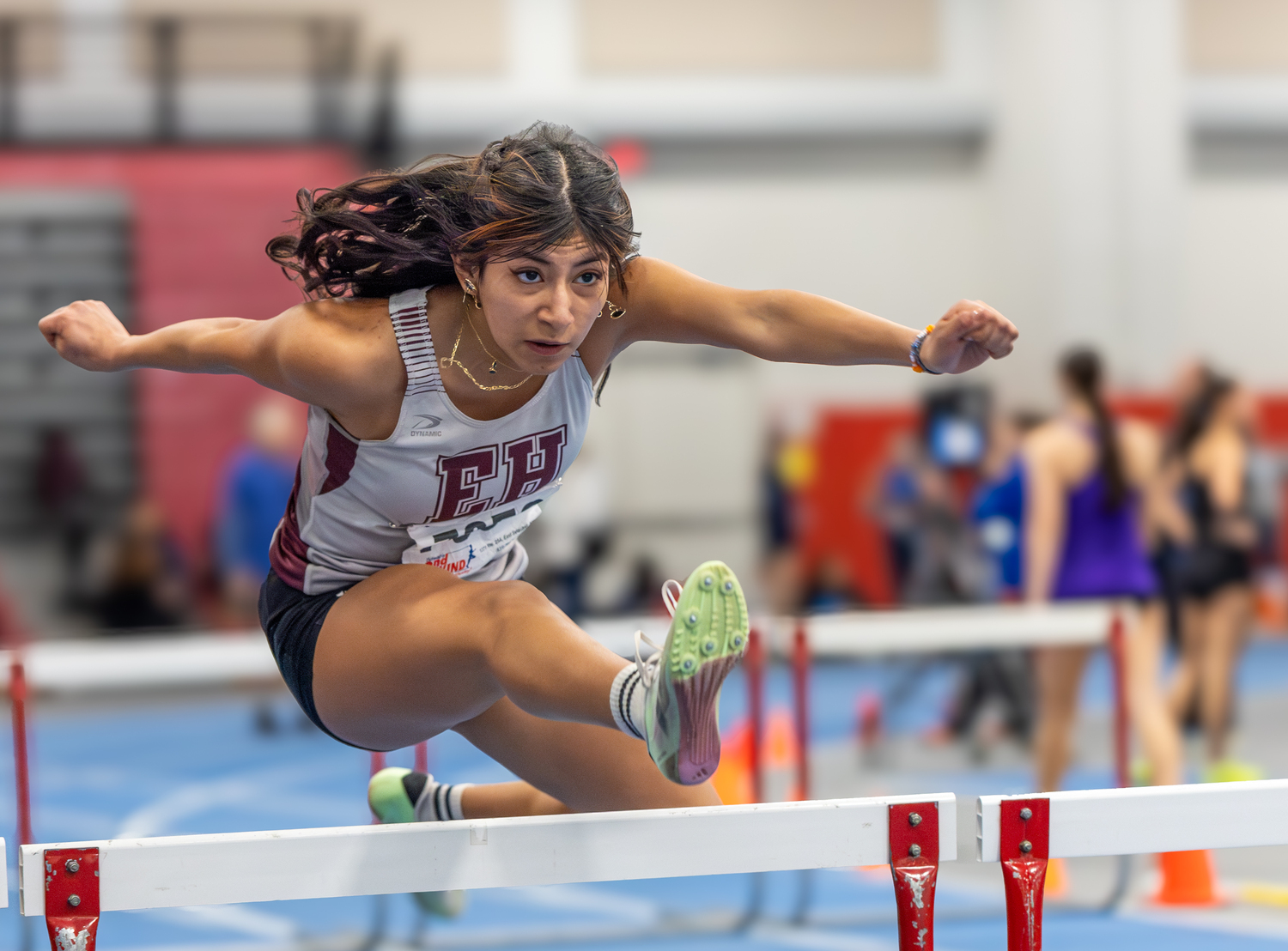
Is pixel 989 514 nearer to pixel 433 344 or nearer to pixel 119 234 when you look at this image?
pixel 433 344

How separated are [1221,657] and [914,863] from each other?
433cm

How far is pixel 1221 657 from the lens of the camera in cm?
596

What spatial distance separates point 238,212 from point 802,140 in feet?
16.2

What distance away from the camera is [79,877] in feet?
6.39

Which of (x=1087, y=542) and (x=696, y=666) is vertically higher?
(x=696, y=666)

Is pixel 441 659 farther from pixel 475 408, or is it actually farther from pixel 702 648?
pixel 702 648

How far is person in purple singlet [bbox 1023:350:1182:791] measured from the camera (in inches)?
187

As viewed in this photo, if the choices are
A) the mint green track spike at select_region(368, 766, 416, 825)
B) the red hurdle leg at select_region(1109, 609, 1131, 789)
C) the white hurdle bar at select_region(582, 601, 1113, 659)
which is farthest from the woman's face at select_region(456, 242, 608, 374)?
the red hurdle leg at select_region(1109, 609, 1131, 789)

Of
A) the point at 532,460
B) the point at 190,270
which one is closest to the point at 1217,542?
the point at 532,460

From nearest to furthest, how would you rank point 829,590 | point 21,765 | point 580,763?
point 580,763, point 21,765, point 829,590

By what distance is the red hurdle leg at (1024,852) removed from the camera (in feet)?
6.98

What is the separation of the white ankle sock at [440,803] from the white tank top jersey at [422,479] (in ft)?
1.67

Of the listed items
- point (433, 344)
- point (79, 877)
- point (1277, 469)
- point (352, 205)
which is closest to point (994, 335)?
point (433, 344)

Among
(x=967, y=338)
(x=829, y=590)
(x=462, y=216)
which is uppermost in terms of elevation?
(x=462, y=216)
